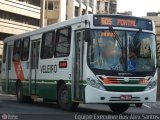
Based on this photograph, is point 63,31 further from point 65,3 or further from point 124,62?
point 65,3

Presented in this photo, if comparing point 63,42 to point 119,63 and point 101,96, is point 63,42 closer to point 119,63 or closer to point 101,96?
point 119,63

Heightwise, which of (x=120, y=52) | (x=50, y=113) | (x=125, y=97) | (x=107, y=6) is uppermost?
(x=107, y=6)

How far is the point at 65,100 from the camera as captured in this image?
19.2m

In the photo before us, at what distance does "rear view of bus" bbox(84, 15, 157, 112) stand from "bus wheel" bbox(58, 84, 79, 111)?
1565 millimetres

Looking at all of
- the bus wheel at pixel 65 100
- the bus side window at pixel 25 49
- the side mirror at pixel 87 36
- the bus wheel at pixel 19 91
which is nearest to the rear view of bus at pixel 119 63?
the side mirror at pixel 87 36

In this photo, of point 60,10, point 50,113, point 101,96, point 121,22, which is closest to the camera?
point 101,96

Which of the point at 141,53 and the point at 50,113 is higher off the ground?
the point at 141,53

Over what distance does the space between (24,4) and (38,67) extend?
61.9 metres

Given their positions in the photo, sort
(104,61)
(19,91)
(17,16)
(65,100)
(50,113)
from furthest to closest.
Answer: (17,16), (19,91), (65,100), (50,113), (104,61)

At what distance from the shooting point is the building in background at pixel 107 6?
126706 millimetres

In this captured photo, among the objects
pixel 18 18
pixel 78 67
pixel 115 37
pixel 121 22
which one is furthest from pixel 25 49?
pixel 18 18

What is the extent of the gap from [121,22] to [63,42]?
8.49 feet

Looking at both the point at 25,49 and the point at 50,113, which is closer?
the point at 50,113

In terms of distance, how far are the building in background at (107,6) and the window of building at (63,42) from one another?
104962 mm
